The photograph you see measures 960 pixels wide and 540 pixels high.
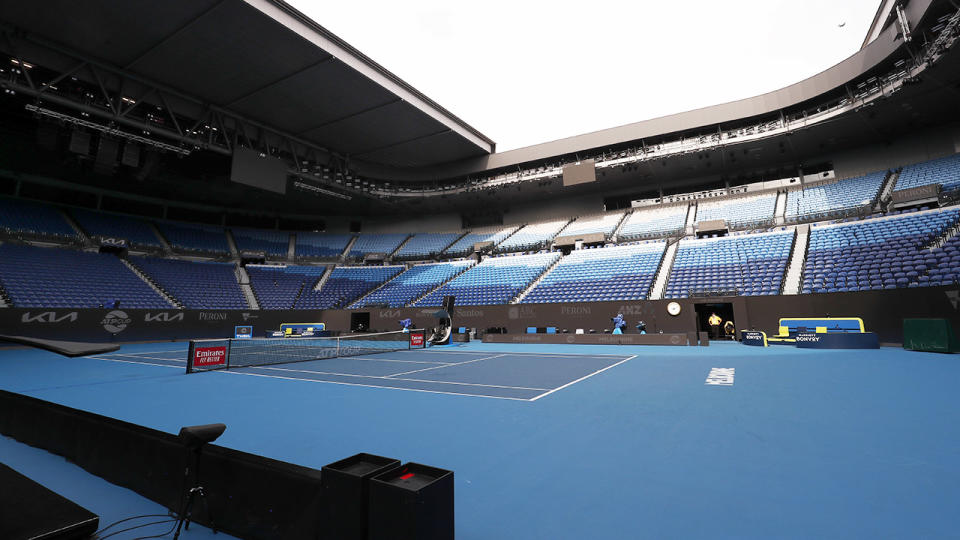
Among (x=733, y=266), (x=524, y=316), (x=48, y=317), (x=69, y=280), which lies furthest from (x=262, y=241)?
(x=733, y=266)

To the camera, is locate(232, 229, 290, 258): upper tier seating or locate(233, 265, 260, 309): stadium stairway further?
locate(232, 229, 290, 258): upper tier seating

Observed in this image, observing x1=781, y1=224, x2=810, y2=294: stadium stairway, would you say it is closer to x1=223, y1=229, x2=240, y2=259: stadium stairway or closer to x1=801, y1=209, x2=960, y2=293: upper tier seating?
x1=801, y1=209, x2=960, y2=293: upper tier seating

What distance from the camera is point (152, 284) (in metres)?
27.2

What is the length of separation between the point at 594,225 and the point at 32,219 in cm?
4185

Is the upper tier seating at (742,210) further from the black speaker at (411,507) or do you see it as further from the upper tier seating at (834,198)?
the black speaker at (411,507)

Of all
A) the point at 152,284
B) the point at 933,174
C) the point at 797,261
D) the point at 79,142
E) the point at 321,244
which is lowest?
the point at 152,284

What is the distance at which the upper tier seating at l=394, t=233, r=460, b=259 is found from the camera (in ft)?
128

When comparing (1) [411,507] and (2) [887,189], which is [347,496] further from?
(2) [887,189]

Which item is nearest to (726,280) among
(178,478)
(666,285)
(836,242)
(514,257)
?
(666,285)

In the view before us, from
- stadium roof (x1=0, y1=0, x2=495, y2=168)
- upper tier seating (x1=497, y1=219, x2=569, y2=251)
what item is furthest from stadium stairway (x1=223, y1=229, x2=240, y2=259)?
upper tier seating (x1=497, y1=219, x2=569, y2=251)

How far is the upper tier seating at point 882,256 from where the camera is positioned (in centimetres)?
1642

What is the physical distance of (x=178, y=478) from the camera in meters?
3.33

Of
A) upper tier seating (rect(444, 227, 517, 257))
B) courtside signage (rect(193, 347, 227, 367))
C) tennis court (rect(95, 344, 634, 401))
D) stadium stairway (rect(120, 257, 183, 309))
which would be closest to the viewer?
tennis court (rect(95, 344, 634, 401))

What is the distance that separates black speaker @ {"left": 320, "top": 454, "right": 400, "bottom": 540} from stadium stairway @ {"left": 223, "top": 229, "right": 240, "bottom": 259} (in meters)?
39.1
